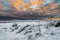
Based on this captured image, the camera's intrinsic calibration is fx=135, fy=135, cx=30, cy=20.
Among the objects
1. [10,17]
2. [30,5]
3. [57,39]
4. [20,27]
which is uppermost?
[30,5]

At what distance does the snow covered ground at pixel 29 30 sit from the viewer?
3.19 meters

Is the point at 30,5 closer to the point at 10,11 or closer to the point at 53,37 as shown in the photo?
the point at 10,11

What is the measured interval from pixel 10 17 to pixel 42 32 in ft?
2.92

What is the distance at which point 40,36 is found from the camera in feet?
10.5

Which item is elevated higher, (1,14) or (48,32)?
(1,14)

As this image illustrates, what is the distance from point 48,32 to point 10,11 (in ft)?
3.55

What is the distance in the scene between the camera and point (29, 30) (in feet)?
10.9

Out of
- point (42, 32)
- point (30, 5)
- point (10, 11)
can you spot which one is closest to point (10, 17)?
point (10, 11)

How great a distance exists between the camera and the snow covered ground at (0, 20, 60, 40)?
3.19 meters

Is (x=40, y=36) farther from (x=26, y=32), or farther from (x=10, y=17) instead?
(x=10, y=17)

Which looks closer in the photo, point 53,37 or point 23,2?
point 53,37

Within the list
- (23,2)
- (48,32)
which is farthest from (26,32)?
(23,2)

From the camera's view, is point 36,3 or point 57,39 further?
point 36,3

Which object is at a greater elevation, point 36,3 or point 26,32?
point 36,3
